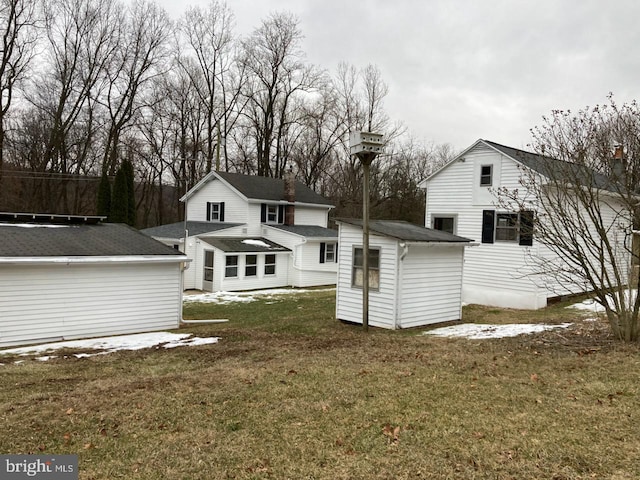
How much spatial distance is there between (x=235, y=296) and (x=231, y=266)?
2.30 metres

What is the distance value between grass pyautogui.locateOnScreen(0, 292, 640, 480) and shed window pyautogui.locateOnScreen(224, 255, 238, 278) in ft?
46.8

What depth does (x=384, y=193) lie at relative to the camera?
38969 millimetres

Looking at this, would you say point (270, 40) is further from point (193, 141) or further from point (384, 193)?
point (384, 193)

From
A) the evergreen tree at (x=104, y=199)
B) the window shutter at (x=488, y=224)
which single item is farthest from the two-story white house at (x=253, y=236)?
the window shutter at (x=488, y=224)

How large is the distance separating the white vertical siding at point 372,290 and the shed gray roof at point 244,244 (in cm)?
1092

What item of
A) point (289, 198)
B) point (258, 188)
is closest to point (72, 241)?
point (258, 188)

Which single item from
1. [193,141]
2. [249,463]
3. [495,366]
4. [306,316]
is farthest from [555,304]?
[193,141]

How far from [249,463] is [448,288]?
34.4 feet

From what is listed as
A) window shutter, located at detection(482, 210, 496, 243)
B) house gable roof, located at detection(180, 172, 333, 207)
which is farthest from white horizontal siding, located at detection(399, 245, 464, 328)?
house gable roof, located at detection(180, 172, 333, 207)

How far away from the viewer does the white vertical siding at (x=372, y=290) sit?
1266 cm

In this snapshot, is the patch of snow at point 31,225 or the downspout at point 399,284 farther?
the patch of snow at point 31,225
